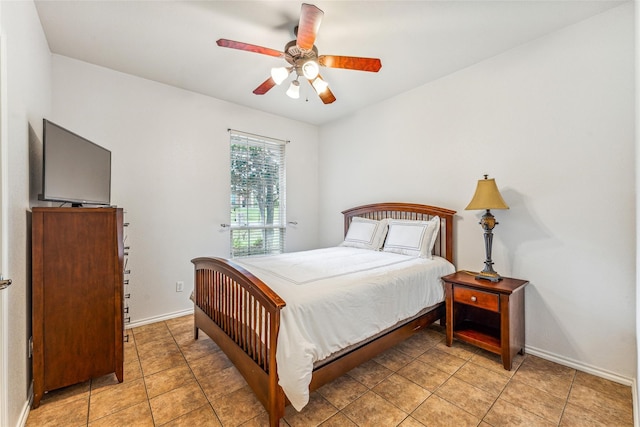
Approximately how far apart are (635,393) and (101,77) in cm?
509

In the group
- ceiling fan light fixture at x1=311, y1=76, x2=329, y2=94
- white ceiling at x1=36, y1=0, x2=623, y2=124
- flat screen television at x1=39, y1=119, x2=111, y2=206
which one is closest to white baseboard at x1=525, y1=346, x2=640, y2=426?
white ceiling at x1=36, y1=0, x2=623, y2=124

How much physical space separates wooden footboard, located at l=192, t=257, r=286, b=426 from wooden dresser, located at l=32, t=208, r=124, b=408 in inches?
25.6

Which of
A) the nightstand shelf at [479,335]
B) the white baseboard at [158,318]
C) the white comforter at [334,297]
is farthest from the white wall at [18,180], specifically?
the nightstand shelf at [479,335]

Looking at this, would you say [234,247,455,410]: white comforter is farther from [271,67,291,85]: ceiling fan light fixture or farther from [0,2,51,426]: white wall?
[271,67,291,85]: ceiling fan light fixture

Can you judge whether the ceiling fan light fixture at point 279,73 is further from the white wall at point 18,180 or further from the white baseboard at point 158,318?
the white baseboard at point 158,318

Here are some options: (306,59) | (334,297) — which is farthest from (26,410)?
(306,59)

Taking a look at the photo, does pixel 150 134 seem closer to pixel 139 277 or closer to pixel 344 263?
pixel 139 277

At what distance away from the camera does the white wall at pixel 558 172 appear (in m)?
2.04

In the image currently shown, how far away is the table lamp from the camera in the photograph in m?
2.38

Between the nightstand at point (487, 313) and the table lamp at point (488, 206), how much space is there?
0.09 meters

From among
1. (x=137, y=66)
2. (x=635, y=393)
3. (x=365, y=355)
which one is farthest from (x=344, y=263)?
(x=137, y=66)

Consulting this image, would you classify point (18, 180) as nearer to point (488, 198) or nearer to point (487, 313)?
point (488, 198)

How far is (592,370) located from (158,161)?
449 cm

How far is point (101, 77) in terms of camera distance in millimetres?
2842
